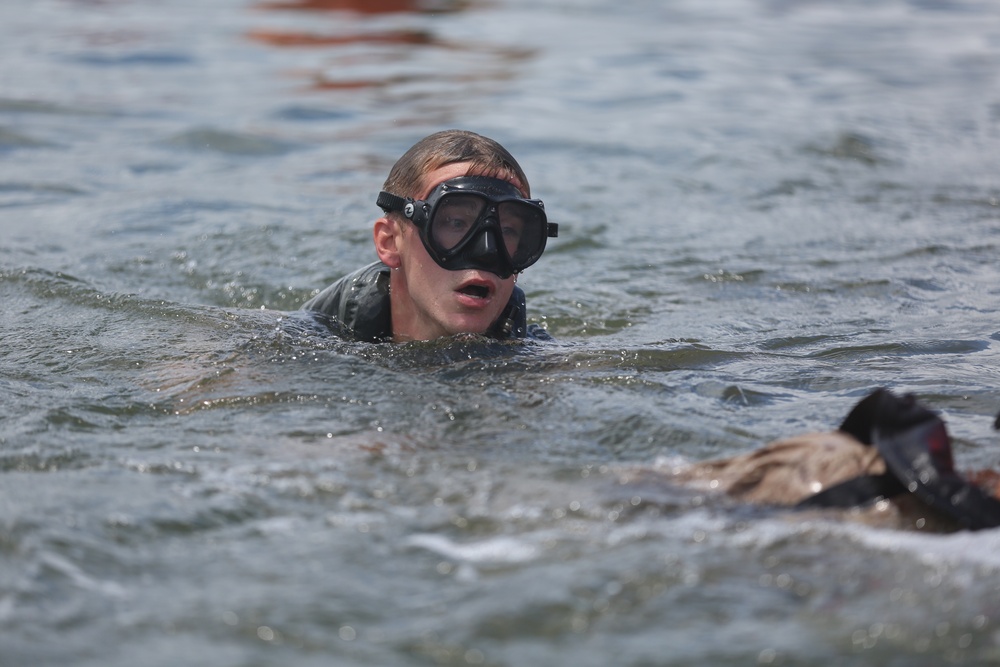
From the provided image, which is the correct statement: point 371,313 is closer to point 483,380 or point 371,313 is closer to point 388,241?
point 388,241

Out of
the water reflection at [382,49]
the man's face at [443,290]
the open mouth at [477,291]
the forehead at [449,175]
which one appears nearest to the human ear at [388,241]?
the man's face at [443,290]

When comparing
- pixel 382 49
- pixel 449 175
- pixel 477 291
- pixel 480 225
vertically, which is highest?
pixel 449 175

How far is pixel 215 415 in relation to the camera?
12.9ft

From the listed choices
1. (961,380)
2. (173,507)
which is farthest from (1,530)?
(961,380)

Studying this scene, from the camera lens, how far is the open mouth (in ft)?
15.2

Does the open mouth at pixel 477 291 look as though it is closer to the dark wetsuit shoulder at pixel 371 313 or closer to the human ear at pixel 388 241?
the dark wetsuit shoulder at pixel 371 313

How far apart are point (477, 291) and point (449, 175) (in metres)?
0.44

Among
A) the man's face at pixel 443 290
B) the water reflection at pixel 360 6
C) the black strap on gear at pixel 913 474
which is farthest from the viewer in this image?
the water reflection at pixel 360 6

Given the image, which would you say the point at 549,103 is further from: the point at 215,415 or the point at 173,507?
the point at 173,507

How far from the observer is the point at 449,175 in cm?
461

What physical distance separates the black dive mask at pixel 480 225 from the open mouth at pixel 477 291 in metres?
0.12

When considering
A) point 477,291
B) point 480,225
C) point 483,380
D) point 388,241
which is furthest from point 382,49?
point 483,380

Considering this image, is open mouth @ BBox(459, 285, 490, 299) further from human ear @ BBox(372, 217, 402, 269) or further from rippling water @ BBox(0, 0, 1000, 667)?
human ear @ BBox(372, 217, 402, 269)

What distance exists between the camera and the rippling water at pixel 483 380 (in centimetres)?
265
